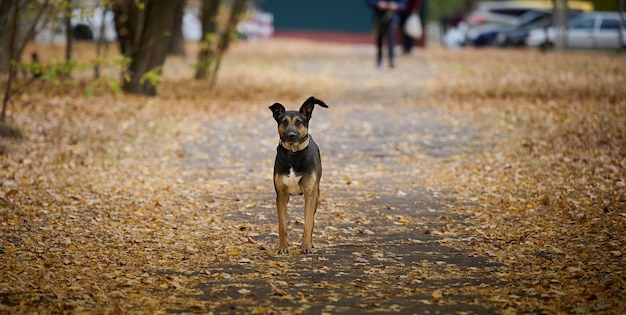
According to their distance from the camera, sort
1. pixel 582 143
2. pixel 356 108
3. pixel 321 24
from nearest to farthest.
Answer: pixel 582 143 → pixel 356 108 → pixel 321 24

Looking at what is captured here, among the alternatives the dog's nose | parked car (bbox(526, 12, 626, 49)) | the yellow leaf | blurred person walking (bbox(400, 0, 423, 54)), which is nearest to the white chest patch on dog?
the dog's nose

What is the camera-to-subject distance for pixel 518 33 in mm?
41156

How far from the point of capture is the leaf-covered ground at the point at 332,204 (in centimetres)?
741

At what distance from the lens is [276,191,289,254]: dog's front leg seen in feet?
27.6

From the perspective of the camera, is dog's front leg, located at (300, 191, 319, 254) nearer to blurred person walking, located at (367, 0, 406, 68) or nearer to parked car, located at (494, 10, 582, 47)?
blurred person walking, located at (367, 0, 406, 68)

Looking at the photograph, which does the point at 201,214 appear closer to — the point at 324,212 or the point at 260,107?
the point at 324,212

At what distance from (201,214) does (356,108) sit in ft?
29.5

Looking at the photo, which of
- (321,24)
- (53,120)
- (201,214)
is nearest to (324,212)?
(201,214)

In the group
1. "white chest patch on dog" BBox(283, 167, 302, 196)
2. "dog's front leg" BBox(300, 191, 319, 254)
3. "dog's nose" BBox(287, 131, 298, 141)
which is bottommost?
"dog's front leg" BBox(300, 191, 319, 254)

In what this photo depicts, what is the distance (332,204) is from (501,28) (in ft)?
106

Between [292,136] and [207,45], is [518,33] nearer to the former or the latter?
[207,45]

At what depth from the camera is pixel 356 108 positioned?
1928cm

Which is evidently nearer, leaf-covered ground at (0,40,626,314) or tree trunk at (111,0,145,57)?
leaf-covered ground at (0,40,626,314)

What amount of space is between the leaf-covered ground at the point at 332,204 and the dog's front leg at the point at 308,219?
0.12 m
